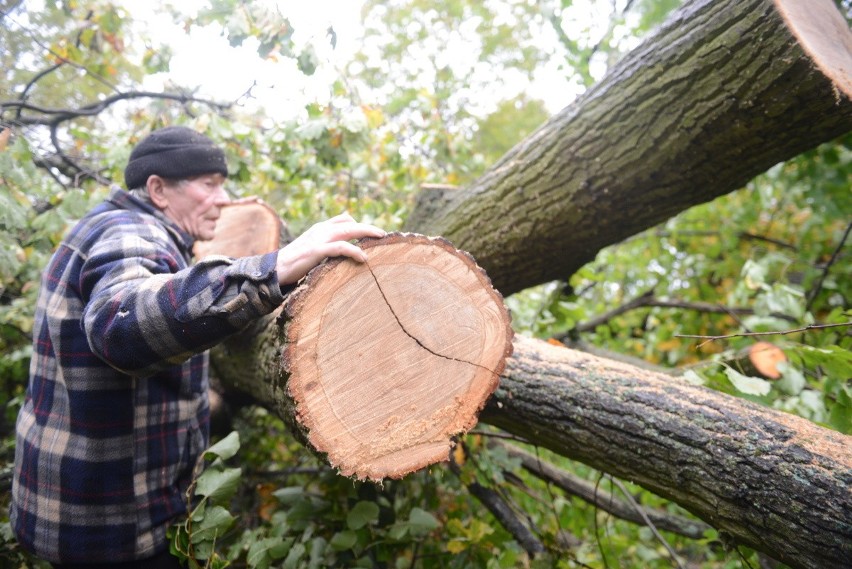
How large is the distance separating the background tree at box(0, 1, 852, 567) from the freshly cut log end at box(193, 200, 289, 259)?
0.45 meters

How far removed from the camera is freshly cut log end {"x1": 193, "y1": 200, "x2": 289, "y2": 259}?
2092 millimetres

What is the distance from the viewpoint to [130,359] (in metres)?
1.03

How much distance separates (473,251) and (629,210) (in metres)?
0.65

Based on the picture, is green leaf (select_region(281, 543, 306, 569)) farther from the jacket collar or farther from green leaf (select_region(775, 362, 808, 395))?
green leaf (select_region(775, 362, 808, 395))

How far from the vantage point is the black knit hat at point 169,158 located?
1568mm

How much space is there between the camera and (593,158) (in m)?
1.72

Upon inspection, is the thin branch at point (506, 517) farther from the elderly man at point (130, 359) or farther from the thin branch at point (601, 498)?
the elderly man at point (130, 359)

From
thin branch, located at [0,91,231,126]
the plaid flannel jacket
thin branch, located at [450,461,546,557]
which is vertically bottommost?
thin branch, located at [450,461,546,557]

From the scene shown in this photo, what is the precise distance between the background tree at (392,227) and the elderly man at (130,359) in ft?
1.40

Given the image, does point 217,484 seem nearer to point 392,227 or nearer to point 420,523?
point 420,523

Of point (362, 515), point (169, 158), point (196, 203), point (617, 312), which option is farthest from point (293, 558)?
point (617, 312)

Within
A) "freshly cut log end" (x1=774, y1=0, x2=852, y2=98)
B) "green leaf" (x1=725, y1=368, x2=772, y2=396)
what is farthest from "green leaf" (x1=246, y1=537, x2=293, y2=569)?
"freshly cut log end" (x1=774, y1=0, x2=852, y2=98)

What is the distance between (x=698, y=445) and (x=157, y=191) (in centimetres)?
171

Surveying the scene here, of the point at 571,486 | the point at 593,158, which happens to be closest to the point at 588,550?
the point at 571,486
